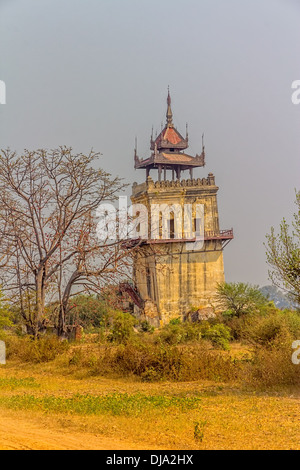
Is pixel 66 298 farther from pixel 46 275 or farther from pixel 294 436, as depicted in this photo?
pixel 294 436

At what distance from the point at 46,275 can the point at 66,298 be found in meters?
1.10

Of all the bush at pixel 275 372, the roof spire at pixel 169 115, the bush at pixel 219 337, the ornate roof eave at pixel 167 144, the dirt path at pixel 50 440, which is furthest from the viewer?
the roof spire at pixel 169 115

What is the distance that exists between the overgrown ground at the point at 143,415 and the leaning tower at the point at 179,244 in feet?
74.7

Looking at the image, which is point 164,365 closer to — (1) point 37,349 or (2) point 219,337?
(1) point 37,349

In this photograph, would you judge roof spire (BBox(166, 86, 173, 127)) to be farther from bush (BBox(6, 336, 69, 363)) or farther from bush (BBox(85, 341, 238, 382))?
bush (BBox(85, 341, 238, 382))

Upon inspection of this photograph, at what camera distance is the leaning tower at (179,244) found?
36469 mm

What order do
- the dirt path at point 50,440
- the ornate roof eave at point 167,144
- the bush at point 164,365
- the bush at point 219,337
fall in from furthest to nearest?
the ornate roof eave at point 167,144 < the bush at point 219,337 < the bush at point 164,365 < the dirt path at point 50,440

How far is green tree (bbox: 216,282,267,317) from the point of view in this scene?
28.7m

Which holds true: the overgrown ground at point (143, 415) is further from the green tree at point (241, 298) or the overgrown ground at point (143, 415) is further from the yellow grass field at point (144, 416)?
the green tree at point (241, 298)

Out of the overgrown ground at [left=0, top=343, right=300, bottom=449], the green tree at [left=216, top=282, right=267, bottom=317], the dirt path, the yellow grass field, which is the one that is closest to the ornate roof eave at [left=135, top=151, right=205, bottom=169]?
the green tree at [left=216, top=282, right=267, bottom=317]

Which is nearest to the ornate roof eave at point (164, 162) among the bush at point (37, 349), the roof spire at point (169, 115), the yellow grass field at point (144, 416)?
the roof spire at point (169, 115)

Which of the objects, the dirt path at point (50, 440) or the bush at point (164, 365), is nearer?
the dirt path at point (50, 440)

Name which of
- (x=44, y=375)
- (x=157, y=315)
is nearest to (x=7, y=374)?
(x=44, y=375)

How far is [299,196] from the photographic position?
1295cm
